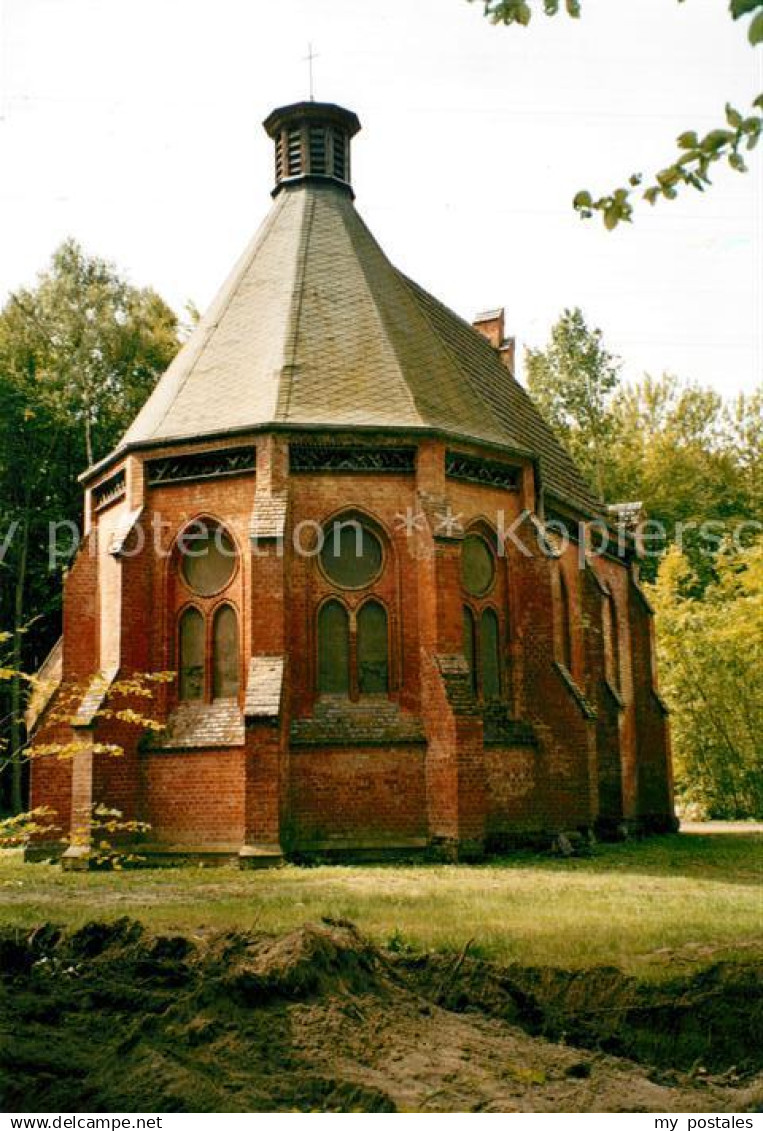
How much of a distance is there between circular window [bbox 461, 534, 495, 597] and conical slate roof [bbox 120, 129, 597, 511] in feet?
6.24

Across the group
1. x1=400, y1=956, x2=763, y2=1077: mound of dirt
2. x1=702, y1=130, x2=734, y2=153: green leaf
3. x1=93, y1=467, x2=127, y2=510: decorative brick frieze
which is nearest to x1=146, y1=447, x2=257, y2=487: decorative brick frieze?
x1=93, y1=467, x2=127, y2=510: decorative brick frieze

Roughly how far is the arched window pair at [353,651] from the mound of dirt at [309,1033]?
10.2 m

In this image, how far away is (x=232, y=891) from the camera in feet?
44.6

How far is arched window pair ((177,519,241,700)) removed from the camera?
61.5 ft

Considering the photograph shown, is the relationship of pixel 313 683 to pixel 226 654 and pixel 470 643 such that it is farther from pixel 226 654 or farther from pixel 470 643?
pixel 470 643

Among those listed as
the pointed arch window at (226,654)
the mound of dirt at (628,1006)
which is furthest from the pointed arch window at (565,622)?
the mound of dirt at (628,1006)

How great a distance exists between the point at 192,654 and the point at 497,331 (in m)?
16.4

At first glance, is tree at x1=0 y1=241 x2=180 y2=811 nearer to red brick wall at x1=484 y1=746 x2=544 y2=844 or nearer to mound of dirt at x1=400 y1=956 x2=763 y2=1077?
red brick wall at x1=484 y1=746 x2=544 y2=844

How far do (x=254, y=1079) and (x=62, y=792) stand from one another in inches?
580

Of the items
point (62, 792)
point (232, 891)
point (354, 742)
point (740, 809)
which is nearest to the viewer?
point (232, 891)

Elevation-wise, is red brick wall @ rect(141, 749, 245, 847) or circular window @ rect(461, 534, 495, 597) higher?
circular window @ rect(461, 534, 495, 597)

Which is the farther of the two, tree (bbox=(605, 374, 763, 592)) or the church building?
tree (bbox=(605, 374, 763, 592))

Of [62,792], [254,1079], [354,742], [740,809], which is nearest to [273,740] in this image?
[354,742]

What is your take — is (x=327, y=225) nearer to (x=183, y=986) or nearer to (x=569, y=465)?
(x=569, y=465)
